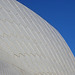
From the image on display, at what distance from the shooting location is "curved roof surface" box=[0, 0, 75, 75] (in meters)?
6.16

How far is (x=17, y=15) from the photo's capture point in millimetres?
8547

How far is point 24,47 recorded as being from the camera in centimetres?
754

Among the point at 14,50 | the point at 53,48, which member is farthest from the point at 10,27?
the point at 53,48

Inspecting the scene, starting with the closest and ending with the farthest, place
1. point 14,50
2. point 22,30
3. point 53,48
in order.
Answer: point 14,50
point 22,30
point 53,48

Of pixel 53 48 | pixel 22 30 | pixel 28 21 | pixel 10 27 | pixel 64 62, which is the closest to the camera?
pixel 10 27

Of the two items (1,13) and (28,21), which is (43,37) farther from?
(1,13)

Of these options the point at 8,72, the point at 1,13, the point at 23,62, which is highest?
the point at 1,13

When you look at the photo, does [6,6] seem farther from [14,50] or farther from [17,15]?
[14,50]

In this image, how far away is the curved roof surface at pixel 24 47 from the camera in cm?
616

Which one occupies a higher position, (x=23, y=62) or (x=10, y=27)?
(x=10, y=27)

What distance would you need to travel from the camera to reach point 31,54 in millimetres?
7758

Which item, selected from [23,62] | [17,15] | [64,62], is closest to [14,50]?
[23,62]

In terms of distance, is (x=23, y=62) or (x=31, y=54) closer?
(x=23, y=62)

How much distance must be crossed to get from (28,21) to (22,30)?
142 cm
